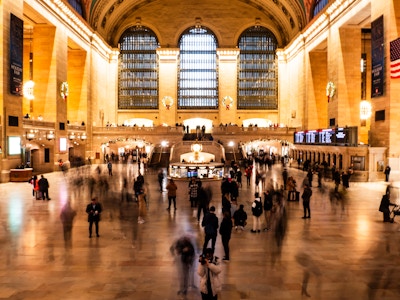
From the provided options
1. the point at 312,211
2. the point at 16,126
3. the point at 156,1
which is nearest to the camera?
the point at 312,211

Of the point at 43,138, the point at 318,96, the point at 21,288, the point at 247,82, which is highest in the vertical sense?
the point at 247,82

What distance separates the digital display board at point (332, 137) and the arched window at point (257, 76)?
52.9 ft

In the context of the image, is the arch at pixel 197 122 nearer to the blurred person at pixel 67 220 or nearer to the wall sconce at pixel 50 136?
the wall sconce at pixel 50 136

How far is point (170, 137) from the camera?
126ft

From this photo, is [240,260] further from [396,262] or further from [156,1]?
[156,1]

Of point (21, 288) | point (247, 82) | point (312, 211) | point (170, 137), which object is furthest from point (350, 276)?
point (247, 82)

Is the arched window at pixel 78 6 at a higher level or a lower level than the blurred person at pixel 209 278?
higher

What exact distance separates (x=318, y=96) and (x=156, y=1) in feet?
73.8

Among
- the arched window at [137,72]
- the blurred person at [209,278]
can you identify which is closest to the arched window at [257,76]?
the arched window at [137,72]

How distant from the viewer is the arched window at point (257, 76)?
159ft

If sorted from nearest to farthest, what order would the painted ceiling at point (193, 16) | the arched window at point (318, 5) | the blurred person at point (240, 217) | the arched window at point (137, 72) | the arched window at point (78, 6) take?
the blurred person at point (240, 217) → the arched window at point (318, 5) → the arched window at point (78, 6) → the painted ceiling at point (193, 16) → the arched window at point (137, 72)

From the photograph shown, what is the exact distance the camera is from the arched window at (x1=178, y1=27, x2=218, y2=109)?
48438 millimetres

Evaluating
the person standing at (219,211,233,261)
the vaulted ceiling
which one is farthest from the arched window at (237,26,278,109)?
the person standing at (219,211,233,261)

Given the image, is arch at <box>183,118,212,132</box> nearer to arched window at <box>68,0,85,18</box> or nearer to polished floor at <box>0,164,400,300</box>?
arched window at <box>68,0,85,18</box>
